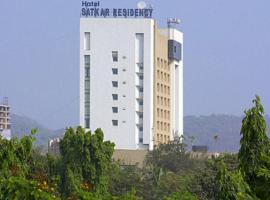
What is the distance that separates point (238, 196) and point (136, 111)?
104111 millimetres

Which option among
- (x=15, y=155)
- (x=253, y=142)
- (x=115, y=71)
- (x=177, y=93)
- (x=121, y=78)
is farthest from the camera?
(x=177, y=93)

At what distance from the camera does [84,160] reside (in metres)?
67.6

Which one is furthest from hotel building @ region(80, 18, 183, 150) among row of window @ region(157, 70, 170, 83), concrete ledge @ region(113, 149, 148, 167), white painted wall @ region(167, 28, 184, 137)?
concrete ledge @ region(113, 149, 148, 167)

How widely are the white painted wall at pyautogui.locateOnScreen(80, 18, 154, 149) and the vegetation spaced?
8.36m

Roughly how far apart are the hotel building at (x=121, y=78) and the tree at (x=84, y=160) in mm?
54671

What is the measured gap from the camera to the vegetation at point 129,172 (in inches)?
973

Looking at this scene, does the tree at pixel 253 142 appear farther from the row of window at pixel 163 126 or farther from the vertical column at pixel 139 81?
the row of window at pixel 163 126

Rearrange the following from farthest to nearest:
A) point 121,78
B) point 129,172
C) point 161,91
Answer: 1. point 161,91
2. point 121,78
3. point 129,172

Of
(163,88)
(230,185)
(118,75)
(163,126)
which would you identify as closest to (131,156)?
(118,75)

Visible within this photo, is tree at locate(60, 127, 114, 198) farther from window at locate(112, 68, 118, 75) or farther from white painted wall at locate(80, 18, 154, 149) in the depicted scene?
window at locate(112, 68, 118, 75)

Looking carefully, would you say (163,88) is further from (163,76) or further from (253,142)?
(253,142)

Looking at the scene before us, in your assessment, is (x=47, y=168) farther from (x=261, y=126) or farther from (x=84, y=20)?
(x=84, y=20)

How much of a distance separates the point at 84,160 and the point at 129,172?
813 inches

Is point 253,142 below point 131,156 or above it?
below
